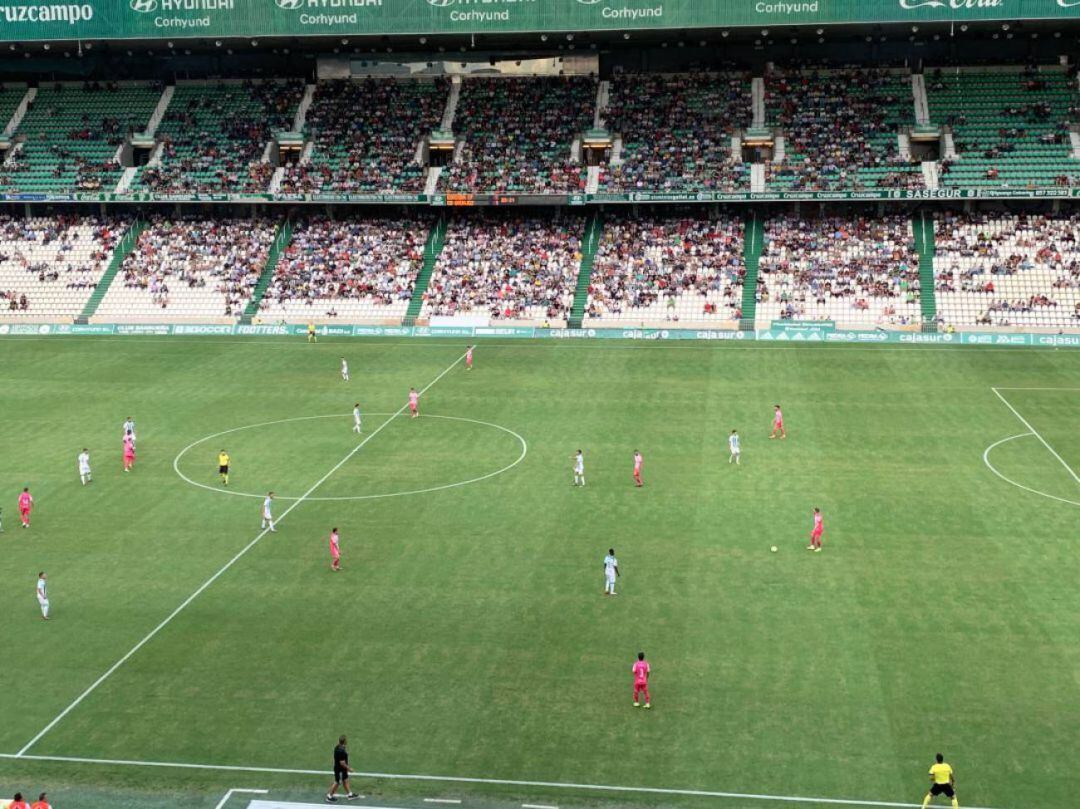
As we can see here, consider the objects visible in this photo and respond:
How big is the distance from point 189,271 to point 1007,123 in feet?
183

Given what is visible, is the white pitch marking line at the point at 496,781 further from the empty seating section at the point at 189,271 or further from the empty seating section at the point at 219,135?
the empty seating section at the point at 219,135

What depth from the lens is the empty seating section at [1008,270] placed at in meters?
66.5

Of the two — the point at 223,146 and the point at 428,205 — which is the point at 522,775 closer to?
the point at 428,205

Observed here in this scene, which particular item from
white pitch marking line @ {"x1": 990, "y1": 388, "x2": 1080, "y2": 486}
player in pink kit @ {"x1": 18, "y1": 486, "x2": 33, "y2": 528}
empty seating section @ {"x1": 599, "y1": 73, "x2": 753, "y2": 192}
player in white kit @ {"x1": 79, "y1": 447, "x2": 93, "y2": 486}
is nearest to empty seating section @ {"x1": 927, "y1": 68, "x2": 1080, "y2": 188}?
empty seating section @ {"x1": 599, "y1": 73, "x2": 753, "y2": 192}

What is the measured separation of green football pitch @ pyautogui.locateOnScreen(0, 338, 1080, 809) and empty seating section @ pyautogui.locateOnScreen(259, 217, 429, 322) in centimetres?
2022

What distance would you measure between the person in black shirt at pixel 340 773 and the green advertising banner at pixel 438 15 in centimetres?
5903

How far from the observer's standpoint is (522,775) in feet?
72.5

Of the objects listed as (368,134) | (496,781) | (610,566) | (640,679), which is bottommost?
(496,781)

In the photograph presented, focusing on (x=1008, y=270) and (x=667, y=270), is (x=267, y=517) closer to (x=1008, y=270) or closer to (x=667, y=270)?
(x=667, y=270)

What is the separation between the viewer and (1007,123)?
7644cm

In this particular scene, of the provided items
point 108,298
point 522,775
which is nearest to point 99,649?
point 522,775

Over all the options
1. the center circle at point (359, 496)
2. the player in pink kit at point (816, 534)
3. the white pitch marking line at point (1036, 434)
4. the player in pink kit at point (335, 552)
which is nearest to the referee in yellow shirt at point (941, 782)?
the player in pink kit at point (816, 534)

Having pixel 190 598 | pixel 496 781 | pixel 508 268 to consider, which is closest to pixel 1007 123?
pixel 508 268

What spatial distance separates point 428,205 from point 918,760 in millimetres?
62064
